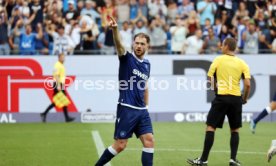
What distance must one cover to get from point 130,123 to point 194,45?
625 inches

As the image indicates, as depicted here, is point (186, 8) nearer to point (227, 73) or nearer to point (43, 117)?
point (43, 117)

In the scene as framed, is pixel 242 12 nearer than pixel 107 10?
No

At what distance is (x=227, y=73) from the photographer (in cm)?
1305

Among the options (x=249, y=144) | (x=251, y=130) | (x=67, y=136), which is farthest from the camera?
(x=251, y=130)

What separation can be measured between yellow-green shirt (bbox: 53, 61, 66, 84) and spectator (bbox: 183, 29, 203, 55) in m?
4.51

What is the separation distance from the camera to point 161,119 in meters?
25.6

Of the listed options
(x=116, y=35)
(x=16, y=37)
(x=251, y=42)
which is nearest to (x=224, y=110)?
(x=116, y=35)

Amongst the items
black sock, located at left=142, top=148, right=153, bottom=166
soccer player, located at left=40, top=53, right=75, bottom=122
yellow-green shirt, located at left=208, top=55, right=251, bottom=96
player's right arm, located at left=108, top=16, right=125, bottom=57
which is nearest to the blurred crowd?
soccer player, located at left=40, top=53, right=75, bottom=122

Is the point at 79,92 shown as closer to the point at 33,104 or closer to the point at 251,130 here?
the point at 33,104

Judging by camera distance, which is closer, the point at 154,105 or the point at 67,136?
the point at 67,136

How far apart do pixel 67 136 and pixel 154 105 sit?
6.77 metres

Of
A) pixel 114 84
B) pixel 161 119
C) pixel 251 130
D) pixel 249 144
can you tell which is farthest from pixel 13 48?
pixel 249 144

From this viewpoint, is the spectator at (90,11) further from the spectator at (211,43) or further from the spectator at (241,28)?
the spectator at (241,28)

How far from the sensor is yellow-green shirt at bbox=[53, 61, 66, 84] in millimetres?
24734
